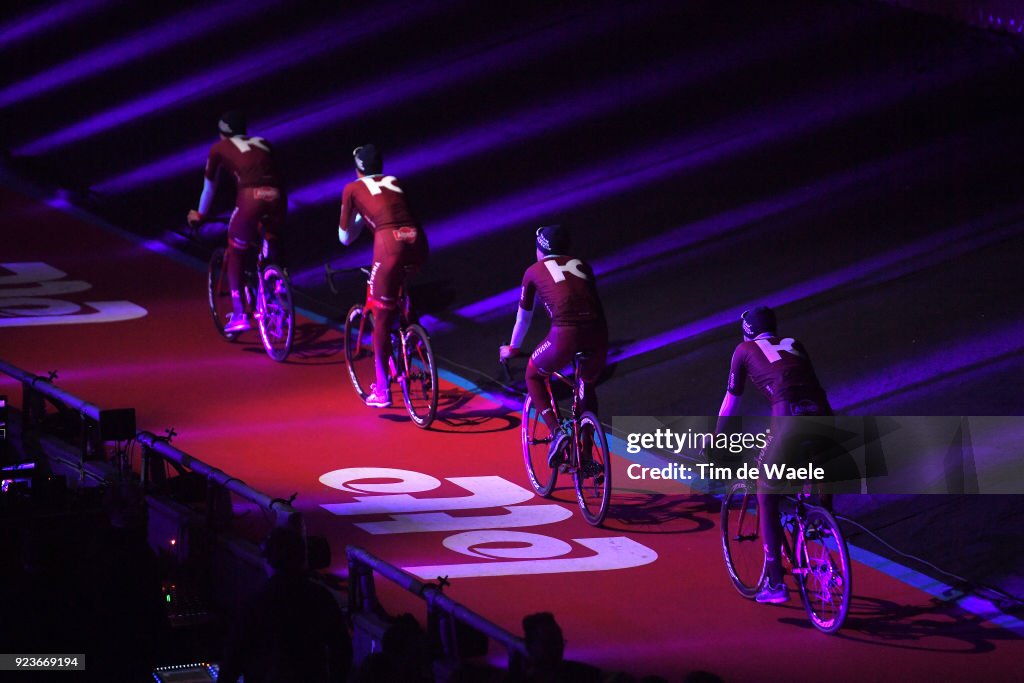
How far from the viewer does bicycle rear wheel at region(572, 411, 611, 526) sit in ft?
32.8

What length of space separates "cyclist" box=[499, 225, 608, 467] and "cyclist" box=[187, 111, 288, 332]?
397 cm

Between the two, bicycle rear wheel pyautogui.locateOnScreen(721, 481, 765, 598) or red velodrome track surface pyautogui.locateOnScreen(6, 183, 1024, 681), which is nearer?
red velodrome track surface pyautogui.locateOnScreen(6, 183, 1024, 681)

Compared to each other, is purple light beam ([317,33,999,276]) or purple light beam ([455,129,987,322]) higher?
purple light beam ([317,33,999,276])

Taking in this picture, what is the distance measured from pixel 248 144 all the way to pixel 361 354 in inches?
90.4

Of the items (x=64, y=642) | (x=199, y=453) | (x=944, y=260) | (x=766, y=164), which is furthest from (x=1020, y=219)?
(x=64, y=642)

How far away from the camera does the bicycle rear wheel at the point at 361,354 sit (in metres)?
12.8

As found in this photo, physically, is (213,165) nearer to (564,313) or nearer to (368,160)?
(368,160)

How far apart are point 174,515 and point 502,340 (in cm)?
565

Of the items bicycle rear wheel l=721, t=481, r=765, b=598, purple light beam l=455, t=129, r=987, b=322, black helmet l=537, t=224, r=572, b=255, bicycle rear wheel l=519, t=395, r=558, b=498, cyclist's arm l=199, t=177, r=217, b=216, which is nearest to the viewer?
bicycle rear wheel l=721, t=481, r=765, b=598

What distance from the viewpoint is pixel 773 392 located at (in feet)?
28.7

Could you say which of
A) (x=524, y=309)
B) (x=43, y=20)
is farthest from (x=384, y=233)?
(x=43, y=20)

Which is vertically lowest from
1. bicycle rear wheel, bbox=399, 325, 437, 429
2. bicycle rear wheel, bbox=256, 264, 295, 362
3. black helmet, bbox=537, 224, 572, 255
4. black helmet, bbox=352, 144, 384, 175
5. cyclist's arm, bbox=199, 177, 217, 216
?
bicycle rear wheel, bbox=399, 325, 437, 429

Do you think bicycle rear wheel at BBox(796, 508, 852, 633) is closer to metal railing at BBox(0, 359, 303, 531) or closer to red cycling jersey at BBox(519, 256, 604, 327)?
red cycling jersey at BBox(519, 256, 604, 327)

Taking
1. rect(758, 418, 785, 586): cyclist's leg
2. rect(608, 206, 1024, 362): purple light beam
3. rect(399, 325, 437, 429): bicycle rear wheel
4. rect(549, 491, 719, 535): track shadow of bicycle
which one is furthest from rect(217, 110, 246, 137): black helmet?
rect(758, 418, 785, 586): cyclist's leg
